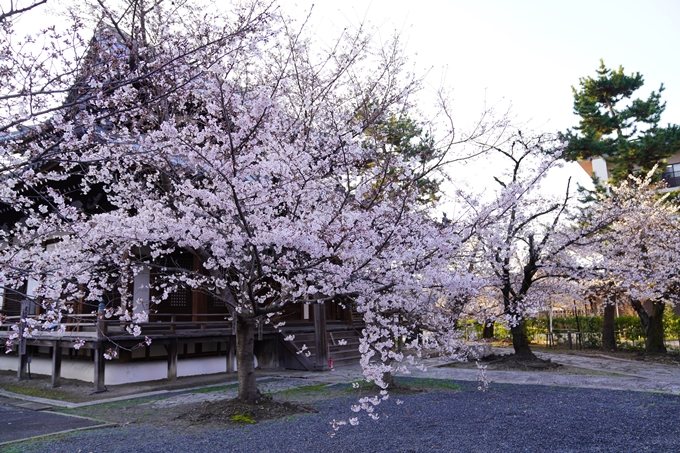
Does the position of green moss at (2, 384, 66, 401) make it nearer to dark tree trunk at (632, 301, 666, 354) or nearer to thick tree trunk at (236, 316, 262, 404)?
thick tree trunk at (236, 316, 262, 404)

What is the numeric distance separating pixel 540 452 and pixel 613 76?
70.0ft

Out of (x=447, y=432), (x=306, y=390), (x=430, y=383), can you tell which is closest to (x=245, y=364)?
(x=306, y=390)

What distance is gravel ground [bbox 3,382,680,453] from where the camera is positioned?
20.8 ft

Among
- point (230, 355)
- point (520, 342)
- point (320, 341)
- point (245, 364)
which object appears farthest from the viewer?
point (520, 342)

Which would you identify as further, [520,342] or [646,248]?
[646,248]

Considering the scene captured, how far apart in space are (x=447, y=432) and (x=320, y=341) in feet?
29.2

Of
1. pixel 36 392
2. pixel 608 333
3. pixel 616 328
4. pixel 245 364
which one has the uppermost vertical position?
pixel 245 364

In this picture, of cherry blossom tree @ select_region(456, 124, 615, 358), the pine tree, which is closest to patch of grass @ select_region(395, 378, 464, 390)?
cherry blossom tree @ select_region(456, 124, 615, 358)

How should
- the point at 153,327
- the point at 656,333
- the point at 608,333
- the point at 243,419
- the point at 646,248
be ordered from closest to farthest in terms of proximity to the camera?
1. the point at 243,419
2. the point at 153,327
3. the point at 646,248
4. the point at 656,333
5. the point at 608,333

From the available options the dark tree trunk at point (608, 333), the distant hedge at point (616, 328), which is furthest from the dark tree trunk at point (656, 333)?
the distant hedge at point (616, 328)

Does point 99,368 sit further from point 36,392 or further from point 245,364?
point 245,364

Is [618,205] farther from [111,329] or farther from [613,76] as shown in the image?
[111,329]

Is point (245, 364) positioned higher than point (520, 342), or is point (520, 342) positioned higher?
point (245, 364)

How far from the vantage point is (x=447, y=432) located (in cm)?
711
